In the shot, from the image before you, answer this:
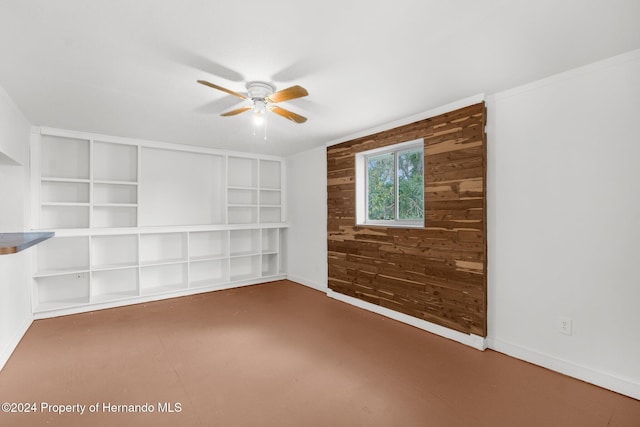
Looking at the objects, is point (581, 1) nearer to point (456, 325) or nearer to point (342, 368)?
point (456, 325)

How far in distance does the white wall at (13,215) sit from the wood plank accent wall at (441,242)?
3630 mm

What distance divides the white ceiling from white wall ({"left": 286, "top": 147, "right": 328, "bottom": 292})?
2.01m

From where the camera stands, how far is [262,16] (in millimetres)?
1648

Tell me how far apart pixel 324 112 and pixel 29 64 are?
242 centimetres

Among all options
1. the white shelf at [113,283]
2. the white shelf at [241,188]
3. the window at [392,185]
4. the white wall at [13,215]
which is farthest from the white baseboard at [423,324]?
the white wall at [13,215]

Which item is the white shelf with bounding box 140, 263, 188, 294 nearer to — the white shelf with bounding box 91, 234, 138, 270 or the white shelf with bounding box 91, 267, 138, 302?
the white shelf with bounding box 91, 267, 138, 302

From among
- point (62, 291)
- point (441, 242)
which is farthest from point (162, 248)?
point (441, 242)

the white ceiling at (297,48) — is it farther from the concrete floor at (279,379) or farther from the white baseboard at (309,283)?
the white baseboard at (309,283)

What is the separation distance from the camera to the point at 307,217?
524 centimetres

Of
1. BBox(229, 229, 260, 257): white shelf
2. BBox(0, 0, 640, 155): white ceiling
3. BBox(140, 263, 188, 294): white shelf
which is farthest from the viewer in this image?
BBox(229, 229, 260, 257): white shelf

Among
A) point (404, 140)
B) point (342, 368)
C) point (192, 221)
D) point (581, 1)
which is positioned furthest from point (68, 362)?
point (581, 1)

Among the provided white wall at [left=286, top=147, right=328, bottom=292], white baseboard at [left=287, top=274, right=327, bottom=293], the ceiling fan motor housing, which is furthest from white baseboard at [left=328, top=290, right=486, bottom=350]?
the ceiling fan motor housing

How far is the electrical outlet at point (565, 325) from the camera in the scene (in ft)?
7.65

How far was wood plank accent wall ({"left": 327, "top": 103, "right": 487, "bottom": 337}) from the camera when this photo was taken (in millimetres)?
2807
